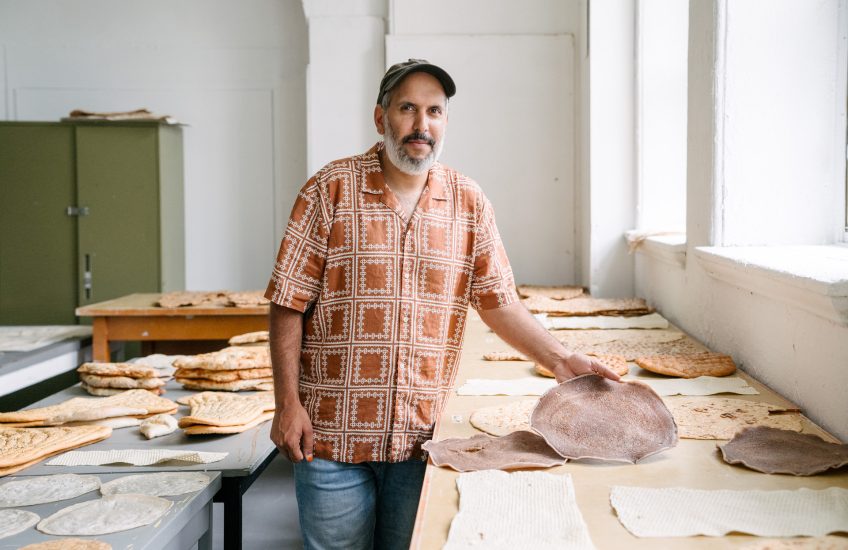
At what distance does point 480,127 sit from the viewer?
517cm

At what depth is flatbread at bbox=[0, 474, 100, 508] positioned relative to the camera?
6.18 feet

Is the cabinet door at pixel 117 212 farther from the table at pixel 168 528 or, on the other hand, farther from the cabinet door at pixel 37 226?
the table at pixel 168 528

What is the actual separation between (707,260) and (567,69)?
296cm

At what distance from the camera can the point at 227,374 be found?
2.98m

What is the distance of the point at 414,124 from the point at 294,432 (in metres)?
0.77

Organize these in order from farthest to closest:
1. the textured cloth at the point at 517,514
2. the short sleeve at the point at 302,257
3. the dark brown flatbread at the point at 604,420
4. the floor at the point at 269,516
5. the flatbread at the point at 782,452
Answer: the floor at the point at 269,516
the short sleeve at the point at 302,257
the dark brown flatbread at the point at 604,420
the flatbread at the point at 782,452
the textured cloth at the point at 517,514

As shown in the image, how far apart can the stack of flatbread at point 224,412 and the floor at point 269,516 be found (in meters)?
0.93

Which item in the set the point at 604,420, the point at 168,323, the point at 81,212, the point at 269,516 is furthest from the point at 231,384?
the point at 81,212

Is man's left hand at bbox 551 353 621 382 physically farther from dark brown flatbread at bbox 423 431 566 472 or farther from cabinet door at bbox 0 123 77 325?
cabinet door at bbox 0 123 77 325

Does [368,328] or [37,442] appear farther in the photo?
[37,442]

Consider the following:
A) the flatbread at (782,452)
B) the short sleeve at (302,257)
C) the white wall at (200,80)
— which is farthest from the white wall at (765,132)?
the white wall at (200,80)

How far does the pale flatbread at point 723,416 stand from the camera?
1708 mm

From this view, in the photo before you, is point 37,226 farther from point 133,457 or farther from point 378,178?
point 378,178

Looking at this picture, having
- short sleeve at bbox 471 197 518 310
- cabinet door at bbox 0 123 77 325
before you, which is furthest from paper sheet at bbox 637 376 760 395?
cabinet door at bbox 0 123 77 325
